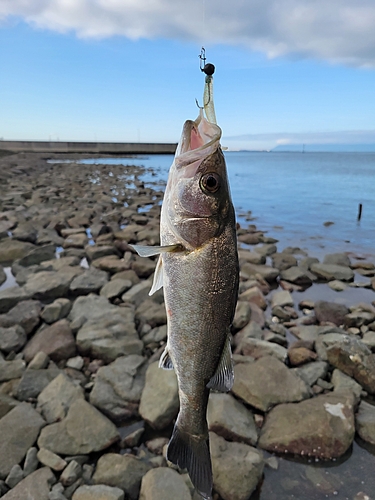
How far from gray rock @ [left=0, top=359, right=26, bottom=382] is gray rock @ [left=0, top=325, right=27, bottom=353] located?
0.50 meters

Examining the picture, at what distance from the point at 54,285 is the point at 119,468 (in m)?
4.41

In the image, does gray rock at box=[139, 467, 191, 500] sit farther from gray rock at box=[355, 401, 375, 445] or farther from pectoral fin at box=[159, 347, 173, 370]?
gray rock at box=[355, 401, 375, 445]

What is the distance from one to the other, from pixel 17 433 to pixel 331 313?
17.4 feet

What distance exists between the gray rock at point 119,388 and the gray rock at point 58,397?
0.75ft

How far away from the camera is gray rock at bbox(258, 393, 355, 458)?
3811 millimetres

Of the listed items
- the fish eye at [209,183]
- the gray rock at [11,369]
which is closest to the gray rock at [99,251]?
the gray rock at [11,369]

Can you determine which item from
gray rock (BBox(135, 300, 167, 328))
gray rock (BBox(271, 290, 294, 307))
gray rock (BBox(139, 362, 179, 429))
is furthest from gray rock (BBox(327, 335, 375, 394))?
gray rock (BBox(135, 300, 167, 328))

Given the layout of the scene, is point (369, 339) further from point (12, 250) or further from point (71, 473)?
point (12, 250)

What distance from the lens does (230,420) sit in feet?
13.1

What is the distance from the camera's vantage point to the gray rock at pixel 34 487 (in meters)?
3.14

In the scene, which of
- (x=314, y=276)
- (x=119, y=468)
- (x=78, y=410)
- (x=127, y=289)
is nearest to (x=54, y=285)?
(x=127, y=289)

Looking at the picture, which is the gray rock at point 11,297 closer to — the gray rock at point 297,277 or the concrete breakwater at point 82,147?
the gray rock at point 297,277

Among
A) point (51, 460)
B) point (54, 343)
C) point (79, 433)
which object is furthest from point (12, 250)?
point (51, 460)

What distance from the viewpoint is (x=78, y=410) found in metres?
4.00
